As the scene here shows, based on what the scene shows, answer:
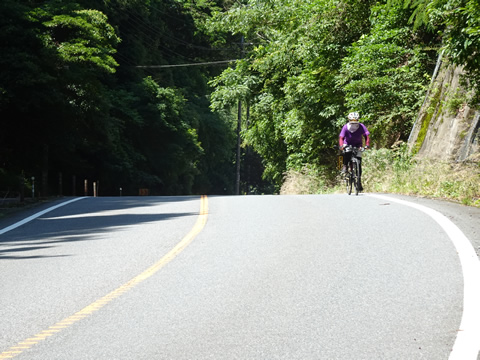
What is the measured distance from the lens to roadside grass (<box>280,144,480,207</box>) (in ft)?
45.8

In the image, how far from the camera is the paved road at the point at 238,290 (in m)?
5.07

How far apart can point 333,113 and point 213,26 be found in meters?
11.3

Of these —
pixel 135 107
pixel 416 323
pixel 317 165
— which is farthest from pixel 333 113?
pixel 135 107

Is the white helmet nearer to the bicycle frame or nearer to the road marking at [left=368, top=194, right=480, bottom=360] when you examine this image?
the bicycle frame

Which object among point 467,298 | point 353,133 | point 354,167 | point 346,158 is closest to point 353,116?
point 353,133

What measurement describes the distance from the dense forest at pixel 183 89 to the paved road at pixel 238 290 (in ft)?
17.9

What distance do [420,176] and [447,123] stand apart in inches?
76.7

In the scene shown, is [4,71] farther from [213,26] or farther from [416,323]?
[416,323]

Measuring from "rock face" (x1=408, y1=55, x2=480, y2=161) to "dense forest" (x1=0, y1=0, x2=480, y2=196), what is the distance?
73 centimetres

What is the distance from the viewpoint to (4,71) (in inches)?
995

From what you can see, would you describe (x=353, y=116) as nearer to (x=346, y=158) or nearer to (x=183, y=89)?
(x=346, y=158)

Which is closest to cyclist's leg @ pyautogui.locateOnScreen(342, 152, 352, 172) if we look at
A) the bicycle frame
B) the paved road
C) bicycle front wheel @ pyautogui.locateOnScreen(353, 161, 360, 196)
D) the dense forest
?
the bicycle frame

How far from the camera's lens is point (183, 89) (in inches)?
2265

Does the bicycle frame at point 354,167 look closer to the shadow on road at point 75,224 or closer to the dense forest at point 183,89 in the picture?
the dense forest at point 183,89
